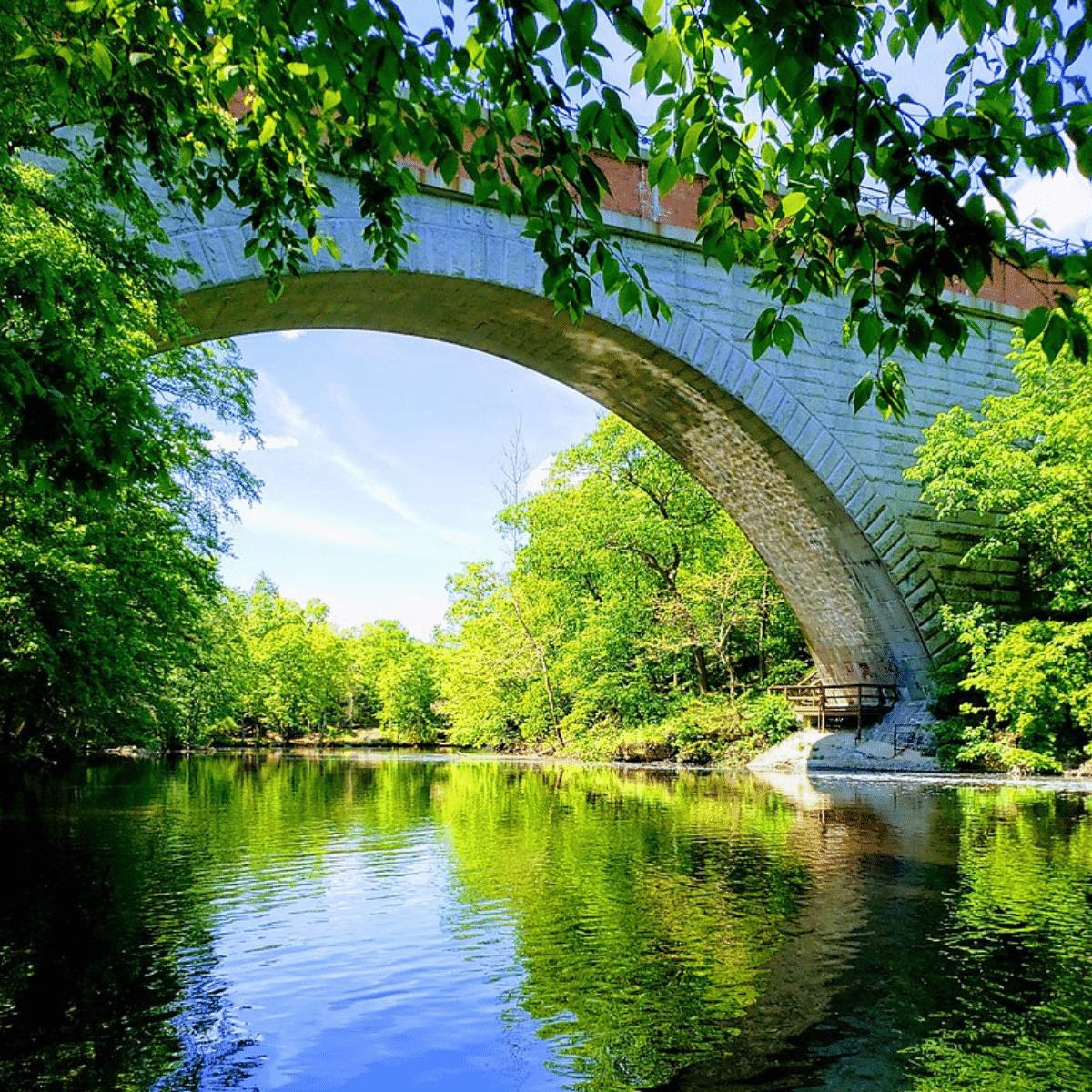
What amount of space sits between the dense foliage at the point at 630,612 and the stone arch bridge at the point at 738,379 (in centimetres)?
459

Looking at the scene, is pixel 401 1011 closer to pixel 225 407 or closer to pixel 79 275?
pixel 79 275

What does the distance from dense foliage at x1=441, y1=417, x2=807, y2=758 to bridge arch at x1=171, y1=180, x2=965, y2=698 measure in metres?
4.40

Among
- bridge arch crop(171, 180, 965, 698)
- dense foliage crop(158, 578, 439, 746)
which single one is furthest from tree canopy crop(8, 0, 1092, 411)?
dense foliage crop(158, 578, 439, 746)

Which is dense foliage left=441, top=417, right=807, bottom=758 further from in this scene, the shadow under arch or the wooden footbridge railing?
the shadow under arch

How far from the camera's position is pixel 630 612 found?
2405 centimetres

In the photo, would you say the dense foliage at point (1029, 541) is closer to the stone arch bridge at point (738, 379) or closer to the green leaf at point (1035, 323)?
the stone arch bridge at point (738, 379)

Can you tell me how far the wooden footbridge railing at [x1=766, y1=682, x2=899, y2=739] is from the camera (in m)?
16.1

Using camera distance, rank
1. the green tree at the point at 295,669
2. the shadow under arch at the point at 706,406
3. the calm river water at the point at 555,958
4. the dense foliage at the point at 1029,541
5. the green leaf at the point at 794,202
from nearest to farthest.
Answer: the green leaf at the point at 794,202
the calm river water at the point at 555,958
the shadow under arch at the point at 706,406
the dense foliage at the point at 1029,541
the green tree at the point at 295,669

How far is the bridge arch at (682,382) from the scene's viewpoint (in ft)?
37.6

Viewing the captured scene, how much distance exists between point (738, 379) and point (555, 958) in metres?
11.0

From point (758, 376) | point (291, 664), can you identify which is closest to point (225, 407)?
point (758, 376)

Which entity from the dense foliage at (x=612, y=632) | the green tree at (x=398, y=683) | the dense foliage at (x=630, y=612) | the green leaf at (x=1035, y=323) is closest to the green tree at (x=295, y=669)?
the green tree at (x=398, y=683)

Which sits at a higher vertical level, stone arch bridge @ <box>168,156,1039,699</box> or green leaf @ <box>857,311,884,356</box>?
stone arch bridge @ <box>168,156,1039,699</box>

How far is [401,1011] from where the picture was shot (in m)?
3.46
